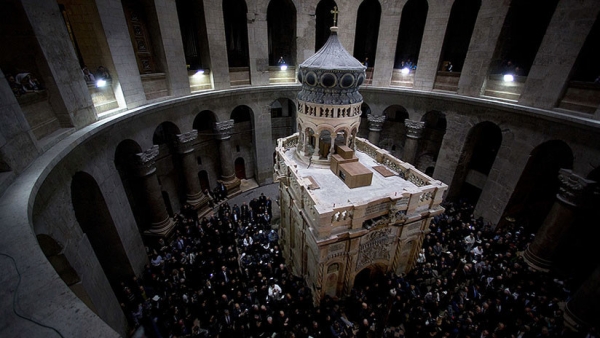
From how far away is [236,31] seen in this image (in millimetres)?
20031

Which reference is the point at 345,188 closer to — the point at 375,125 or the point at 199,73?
the point at 375,125

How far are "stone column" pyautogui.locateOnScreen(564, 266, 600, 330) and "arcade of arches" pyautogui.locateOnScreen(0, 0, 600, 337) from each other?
4.7 inches

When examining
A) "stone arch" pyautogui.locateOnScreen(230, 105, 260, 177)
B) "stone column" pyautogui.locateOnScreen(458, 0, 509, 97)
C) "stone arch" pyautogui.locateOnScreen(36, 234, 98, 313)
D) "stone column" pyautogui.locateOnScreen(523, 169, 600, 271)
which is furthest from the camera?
"stone arch" pyautogui.locateOnScreen(230, 105, 260, 177)

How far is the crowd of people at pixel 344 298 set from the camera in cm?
894

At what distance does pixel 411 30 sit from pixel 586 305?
1945 cm

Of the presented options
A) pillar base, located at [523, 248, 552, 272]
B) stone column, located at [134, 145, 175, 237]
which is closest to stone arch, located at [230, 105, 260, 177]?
stone column, located at [134, 145, 175, 237]

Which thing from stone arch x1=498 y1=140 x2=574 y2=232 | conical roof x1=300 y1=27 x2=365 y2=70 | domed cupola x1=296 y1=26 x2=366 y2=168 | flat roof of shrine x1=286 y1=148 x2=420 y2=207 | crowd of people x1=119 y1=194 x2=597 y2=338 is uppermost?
conical roof x1=300 y1=27 x2=365 y2=70

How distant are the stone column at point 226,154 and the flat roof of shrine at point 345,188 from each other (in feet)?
25.0

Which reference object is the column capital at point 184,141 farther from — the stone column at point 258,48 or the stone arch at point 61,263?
the stone arch at point 61,263

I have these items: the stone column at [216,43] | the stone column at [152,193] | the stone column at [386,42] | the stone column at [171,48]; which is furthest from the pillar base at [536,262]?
the stone column at [171,48]

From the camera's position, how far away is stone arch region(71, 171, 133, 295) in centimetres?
955

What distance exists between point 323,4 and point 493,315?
2247 centimetres

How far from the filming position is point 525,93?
12969 mm

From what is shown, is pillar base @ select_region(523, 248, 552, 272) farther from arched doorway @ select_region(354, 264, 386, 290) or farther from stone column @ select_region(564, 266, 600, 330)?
arched doorway @ select_region(354, 264, 386, 290)
